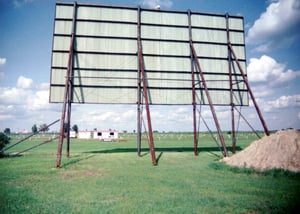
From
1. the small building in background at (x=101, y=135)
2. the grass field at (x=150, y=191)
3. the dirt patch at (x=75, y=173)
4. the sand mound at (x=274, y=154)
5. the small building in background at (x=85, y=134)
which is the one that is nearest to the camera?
the grass field at (x=150, y=191)

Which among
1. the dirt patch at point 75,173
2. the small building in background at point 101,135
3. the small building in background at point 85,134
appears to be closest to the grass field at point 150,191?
the dirt patch at point 75,173

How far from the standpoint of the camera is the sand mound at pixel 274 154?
1022cm

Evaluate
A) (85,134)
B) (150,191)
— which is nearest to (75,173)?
(150,191)

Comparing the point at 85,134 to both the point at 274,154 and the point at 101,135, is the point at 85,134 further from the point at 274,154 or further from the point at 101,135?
the point at 274,154

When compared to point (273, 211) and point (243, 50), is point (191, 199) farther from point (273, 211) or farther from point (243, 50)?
point (243, 50)

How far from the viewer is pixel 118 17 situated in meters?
18.5

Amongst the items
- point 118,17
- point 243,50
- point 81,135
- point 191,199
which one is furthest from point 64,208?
point 81,135

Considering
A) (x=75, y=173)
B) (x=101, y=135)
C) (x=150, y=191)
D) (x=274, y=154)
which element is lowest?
(x=75, y=173)

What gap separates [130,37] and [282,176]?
15368 mm

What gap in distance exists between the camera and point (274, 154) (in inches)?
430

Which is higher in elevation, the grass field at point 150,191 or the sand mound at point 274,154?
the sand mound at point 274,154

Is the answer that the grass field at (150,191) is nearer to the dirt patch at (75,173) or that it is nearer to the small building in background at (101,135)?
the dirt patch at (75,173)

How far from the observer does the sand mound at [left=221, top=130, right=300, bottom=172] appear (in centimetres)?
1022

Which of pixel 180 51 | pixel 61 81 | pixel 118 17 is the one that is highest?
pixel 118 17
